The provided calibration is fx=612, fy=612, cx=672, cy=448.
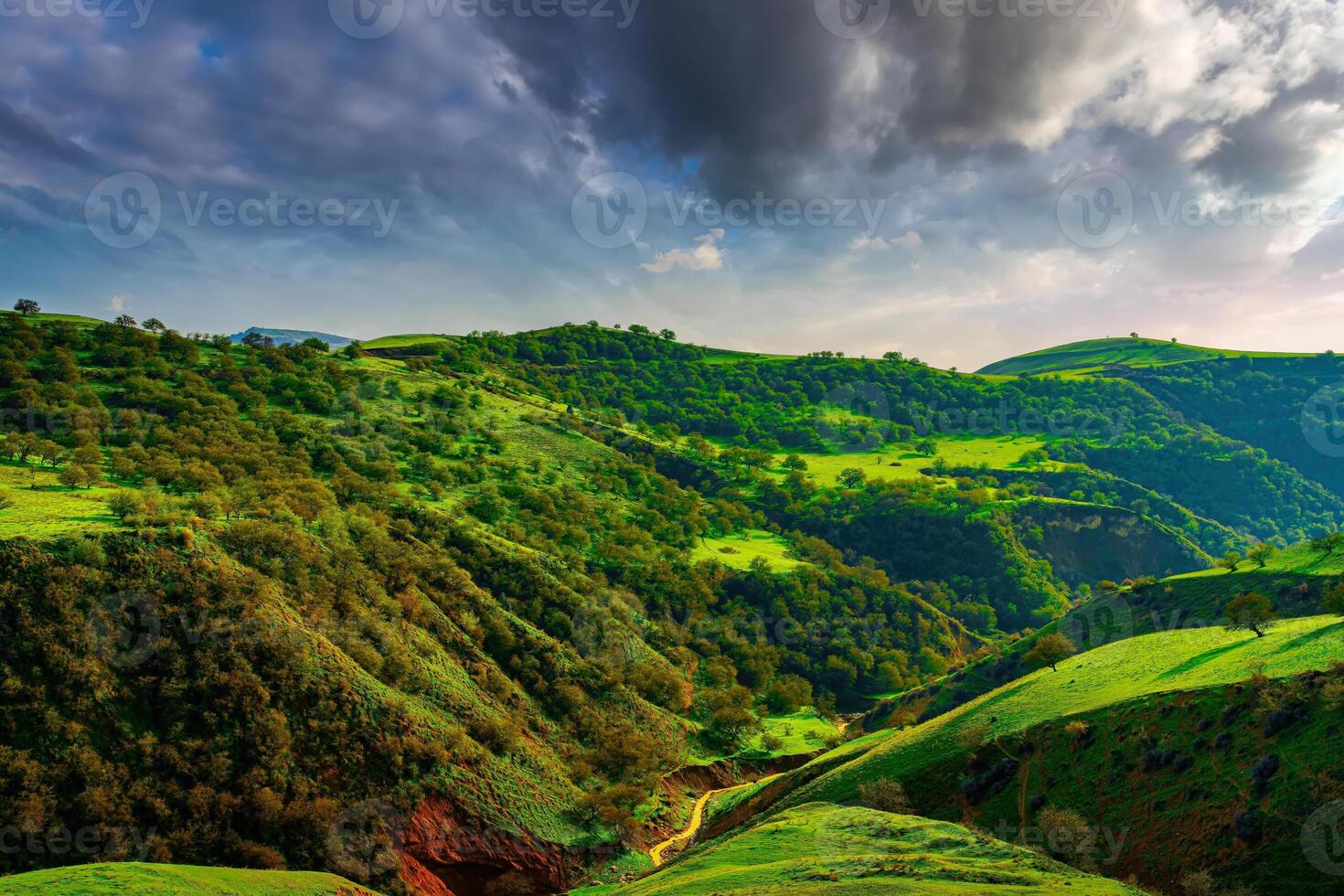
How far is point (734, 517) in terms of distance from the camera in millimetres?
146125

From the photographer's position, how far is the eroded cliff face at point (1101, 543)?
149 metres

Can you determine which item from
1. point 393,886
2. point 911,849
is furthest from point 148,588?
point 911,849

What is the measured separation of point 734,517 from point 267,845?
383ft

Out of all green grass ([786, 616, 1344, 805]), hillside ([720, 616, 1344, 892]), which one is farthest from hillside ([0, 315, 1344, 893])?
hillside ([720, 616, 1344, 892])

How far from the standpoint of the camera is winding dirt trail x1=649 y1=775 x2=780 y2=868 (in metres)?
49.9

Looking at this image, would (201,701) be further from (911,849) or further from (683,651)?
(683,651)
